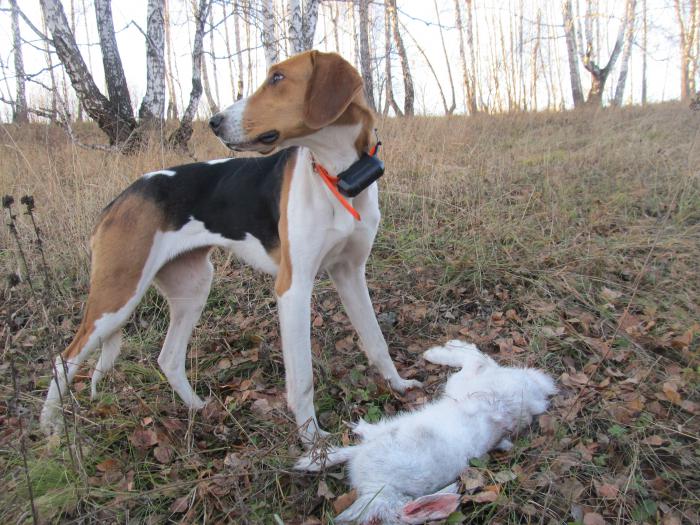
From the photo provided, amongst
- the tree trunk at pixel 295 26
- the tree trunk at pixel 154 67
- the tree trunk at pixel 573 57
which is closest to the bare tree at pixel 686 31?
the tree trunk at pixel 573 57

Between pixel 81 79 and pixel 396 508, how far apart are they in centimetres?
768

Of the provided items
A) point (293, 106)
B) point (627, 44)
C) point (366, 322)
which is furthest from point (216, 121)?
point (627, 44)

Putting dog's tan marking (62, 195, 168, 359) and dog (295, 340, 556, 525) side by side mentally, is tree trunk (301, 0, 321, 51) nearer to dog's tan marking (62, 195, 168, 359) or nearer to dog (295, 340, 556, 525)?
dog's tan marking (62, 195, 168, 359)

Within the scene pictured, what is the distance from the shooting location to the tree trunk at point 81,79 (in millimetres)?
7076

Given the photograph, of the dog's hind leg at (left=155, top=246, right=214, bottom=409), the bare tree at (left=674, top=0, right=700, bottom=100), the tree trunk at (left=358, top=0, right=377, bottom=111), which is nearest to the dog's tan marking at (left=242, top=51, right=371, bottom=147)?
the dog's hind leg at (left=155, top=246, right=214, bottom=409)

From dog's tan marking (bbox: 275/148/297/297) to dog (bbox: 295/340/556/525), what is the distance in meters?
0.77

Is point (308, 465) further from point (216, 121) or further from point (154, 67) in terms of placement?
point (154, 67)

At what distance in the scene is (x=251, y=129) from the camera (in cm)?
237

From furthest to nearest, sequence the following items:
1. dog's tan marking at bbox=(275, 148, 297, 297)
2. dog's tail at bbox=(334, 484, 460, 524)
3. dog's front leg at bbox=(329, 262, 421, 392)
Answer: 1. dog's front leg at bbox=(329, 262, 421, 392)
2. dog's tan marking at bbox=(275, 148, 297, 297)
3. dog's tail at bbox=(334, 484, 460, 524)

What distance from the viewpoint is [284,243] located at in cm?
263

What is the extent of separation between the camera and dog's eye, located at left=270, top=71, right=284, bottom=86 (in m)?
2.47

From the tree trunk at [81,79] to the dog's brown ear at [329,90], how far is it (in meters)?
5.55

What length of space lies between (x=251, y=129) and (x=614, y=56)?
1745cm

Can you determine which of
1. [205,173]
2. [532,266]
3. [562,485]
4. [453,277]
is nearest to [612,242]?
[532,266]
